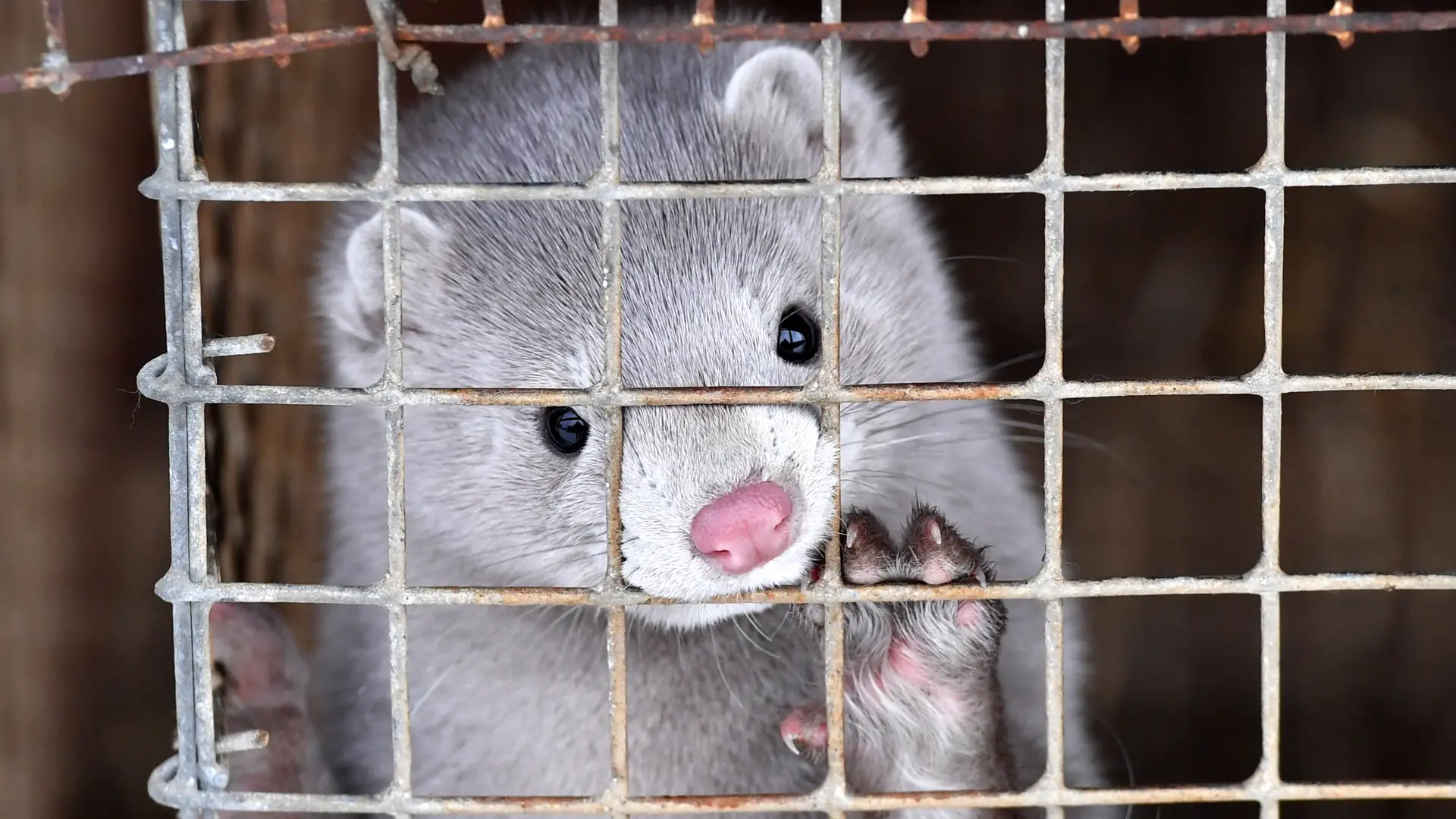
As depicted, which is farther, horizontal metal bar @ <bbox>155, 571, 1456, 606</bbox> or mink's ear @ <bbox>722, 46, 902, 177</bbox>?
mink's ear @ <bbox>722, 46, 902, 177</bbox>

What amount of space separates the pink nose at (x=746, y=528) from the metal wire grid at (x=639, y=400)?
4cm

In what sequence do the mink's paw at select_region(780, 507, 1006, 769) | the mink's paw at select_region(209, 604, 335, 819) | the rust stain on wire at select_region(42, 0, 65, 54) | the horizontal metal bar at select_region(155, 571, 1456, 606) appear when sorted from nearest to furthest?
1. the rust stain on wire at select_region(42, 0, 65, 54)
2. the horizontal metal bar at select_region(155, 571, 1456, 606)
3. the mink's paw at select_region(780, 507, 1006, 769)
4. the mink's paw at select_region(209, 604, 335, 819)

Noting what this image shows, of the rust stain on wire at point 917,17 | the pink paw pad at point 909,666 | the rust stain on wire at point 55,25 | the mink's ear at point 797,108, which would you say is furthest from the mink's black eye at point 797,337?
the rust stain on wire at point 55,25

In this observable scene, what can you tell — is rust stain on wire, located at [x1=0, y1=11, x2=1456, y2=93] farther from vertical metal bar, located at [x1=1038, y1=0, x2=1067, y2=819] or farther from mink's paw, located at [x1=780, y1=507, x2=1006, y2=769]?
mink's paw, located at [x1=780, y1=507, x2=1006, y2=769]

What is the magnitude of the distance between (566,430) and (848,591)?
45 centimetres

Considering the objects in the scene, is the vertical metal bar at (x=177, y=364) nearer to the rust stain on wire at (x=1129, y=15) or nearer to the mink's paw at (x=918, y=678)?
the mink's paw at (x=918, y=678)

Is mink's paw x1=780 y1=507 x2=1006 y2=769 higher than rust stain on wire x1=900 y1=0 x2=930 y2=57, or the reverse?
rust stain on wire x1=900 y1=0 x2=930 y2=57

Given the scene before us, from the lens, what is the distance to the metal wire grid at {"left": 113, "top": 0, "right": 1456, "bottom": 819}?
3.17 ft

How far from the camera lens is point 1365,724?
79.4 inches

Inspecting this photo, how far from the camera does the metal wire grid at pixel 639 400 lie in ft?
3.17

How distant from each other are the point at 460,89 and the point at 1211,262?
1.31 metres

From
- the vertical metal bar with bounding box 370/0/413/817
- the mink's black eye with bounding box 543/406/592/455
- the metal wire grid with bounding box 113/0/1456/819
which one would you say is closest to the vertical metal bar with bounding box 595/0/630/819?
the metal wire grid with bounding box 113/0/1456/819

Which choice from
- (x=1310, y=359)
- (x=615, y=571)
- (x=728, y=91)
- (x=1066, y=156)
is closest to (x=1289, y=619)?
(x=1310, y=359)

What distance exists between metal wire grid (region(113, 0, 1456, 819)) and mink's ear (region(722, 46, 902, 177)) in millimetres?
388
